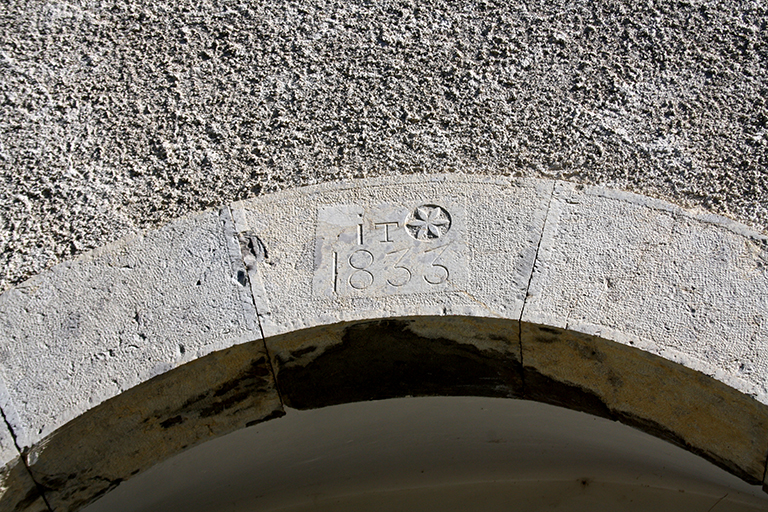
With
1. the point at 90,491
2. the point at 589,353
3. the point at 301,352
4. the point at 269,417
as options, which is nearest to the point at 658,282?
the point at 589,353

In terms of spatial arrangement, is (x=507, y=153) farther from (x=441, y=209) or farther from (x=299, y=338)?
(x=299, y=338)

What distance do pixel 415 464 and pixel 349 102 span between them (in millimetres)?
1101

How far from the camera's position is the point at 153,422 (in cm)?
176

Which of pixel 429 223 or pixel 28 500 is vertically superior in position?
pixel 429 223

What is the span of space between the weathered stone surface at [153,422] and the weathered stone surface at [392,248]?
0.18 m

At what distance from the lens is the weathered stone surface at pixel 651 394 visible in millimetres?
1595

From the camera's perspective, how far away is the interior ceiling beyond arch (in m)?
2.01

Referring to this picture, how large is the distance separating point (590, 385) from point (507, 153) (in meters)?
0.66

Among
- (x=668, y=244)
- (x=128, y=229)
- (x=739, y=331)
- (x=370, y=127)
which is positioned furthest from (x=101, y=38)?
(x=739, y=331)

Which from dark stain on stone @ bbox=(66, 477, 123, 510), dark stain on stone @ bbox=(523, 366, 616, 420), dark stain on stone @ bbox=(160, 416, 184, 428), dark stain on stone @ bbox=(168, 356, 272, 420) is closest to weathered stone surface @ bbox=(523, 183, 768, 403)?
dark stain on stone @ bbox=(523, 366, 616, 420)

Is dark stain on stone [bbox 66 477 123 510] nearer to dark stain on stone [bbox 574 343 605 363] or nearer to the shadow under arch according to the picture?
the shadow under arch

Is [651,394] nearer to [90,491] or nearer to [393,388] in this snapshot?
[393,388]

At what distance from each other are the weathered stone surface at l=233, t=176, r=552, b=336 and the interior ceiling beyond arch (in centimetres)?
48

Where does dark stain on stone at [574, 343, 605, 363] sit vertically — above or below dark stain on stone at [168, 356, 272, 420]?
above
